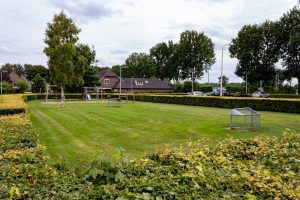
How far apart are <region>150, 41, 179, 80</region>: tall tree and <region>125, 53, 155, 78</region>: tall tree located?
1952mm

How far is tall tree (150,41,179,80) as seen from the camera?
9665 cm

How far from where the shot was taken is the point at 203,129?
15.1 metres

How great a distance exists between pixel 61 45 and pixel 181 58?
59346 millimetres

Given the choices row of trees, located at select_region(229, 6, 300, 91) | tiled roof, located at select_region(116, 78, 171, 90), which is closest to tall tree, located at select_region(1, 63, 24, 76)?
tiled roof, located at select_region(116, 78, 171, 90)

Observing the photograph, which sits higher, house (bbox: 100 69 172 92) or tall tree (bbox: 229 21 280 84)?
tall tree (bbox: 229 21 280 84)

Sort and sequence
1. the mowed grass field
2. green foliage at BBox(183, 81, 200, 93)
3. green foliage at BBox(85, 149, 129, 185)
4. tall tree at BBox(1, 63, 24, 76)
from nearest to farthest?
green foliage at BBox(85, 149, 129, 185)
the mowed grass field
green foliage at BBox(183, 81, 200, 93)
tall tree at BBox(1, 63, 24, 76)

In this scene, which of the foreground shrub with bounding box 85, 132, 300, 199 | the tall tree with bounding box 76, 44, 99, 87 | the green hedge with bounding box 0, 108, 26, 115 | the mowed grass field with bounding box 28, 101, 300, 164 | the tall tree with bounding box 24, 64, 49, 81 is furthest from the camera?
the tall tree with bounding box 24, 64, 49, 81

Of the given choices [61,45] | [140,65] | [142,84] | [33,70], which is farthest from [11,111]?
[33,70]

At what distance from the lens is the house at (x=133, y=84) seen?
8419 centimetres

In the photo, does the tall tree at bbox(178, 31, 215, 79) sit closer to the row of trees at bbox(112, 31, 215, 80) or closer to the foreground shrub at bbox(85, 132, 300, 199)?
the row of trees at bbox(112, 31, 215, 80)

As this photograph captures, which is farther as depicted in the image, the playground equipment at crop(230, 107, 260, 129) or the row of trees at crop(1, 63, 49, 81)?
the row of trees at crop(1, 63, 49, 81)

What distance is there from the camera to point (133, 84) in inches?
3349

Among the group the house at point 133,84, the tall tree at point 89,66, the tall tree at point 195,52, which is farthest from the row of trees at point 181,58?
the tall tree at point 89,66

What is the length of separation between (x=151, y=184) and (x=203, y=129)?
1056cm
